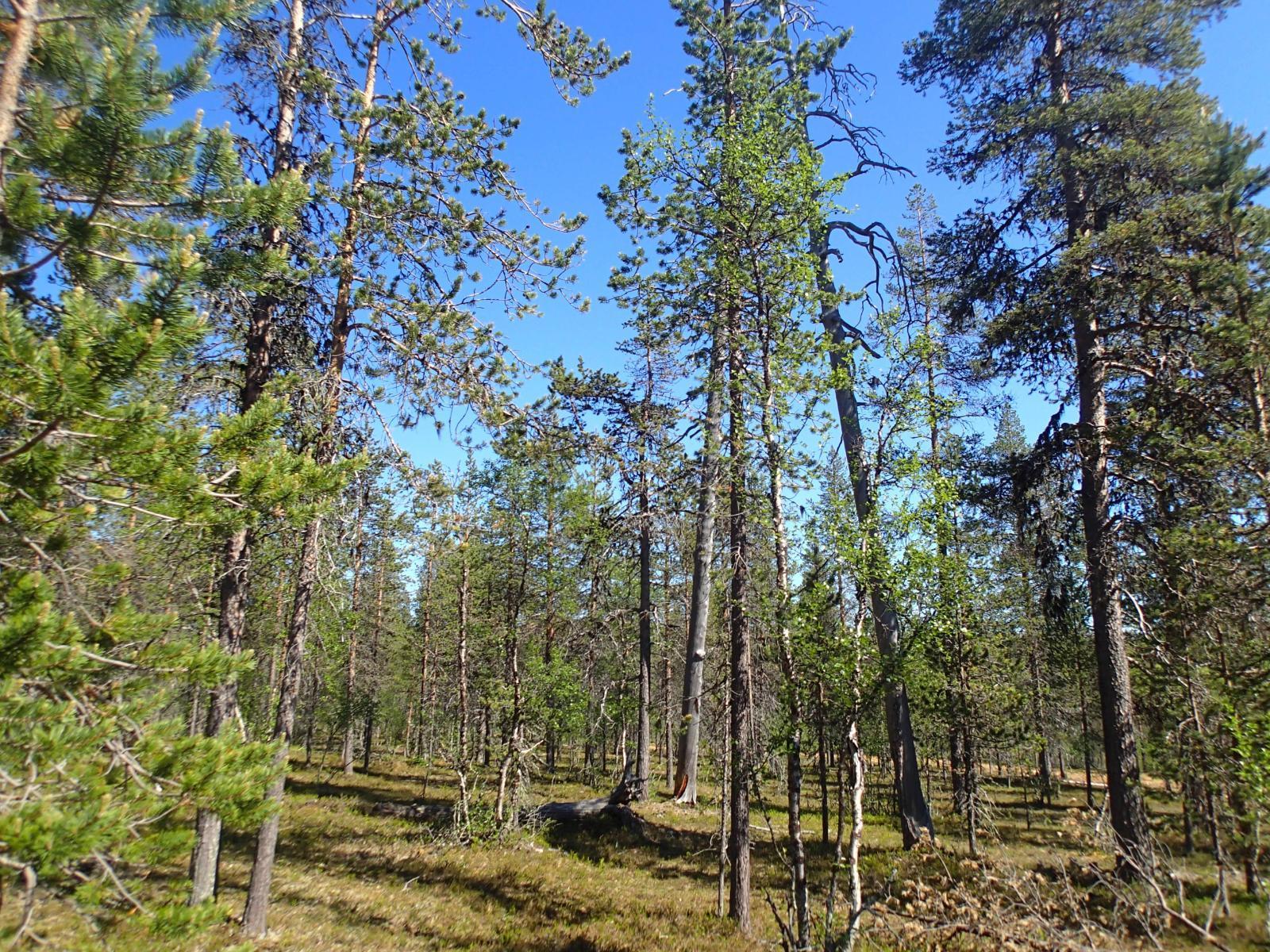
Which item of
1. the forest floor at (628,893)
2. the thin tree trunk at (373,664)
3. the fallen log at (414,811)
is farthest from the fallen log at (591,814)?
the thin tree trunk at (373,664)

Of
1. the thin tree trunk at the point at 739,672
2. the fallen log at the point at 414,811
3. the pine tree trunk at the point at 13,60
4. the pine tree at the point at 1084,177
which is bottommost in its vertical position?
the fallen log at the point at 414,811

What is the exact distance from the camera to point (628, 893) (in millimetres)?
11547

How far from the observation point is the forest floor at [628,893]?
21.3 ft

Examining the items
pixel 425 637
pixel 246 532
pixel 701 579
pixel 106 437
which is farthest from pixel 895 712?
pixel 425 637

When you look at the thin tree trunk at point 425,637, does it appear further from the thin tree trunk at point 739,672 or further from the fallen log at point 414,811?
the thin tree trunk at point 739,672

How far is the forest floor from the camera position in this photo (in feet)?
21.3

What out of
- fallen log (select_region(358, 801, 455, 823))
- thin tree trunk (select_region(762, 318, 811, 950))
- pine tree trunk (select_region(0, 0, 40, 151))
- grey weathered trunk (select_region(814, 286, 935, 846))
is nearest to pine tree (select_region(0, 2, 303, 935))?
pine tree trunk (select_region(0, 0, 40, 151))

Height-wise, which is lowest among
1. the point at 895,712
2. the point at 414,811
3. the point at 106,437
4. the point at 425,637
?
the point at 414,811

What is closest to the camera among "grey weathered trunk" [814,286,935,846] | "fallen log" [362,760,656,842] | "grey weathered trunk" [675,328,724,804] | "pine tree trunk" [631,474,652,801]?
"grey weathered trunk" [675,328,724,804]

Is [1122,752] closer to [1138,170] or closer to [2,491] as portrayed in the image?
[1138,170]

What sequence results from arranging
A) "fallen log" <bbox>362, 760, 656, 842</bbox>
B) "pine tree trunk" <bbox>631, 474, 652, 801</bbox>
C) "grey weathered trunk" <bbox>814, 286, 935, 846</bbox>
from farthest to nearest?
"pine tree trunk" <bbox>631, 474, 652, 801</bbox>, "fallen log" <bbox>362, 760, 656, 842</bbox>, "grey weathered trunk" <bbox>814, 286, 935, 846</bbox>

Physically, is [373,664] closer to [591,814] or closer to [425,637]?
[425,637]

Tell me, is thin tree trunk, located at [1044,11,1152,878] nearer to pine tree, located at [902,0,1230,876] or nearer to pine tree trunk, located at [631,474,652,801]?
pine tree, located at [902,0,1230,876]

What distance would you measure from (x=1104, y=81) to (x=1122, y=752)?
11105mm
